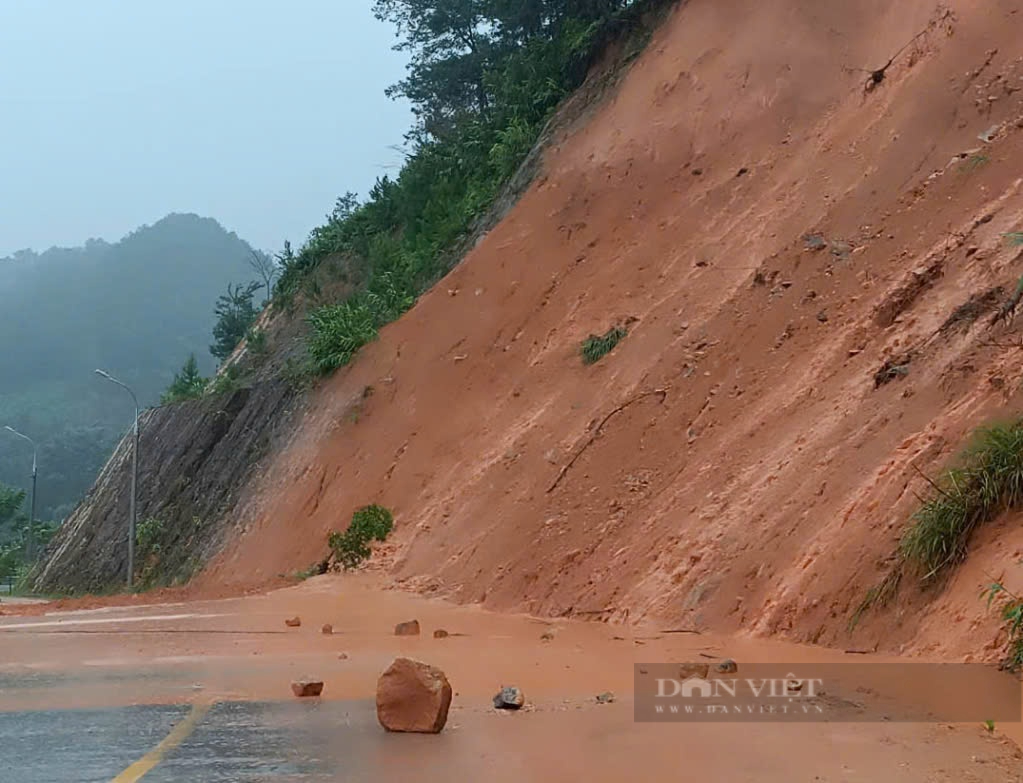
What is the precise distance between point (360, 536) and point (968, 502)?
12223 millimetres

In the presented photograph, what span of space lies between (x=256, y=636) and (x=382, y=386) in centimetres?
1255

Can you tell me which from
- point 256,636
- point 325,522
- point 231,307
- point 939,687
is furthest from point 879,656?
point 231,307

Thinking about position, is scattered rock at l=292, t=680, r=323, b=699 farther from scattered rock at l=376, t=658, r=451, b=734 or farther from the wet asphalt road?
scattered rock at l=376, t=658, r=451, b=734

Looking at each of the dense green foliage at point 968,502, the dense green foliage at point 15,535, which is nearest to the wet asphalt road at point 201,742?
the dense green foliage at point 968,502

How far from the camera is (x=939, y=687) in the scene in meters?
7.09

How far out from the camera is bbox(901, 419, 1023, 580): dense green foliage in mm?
9016

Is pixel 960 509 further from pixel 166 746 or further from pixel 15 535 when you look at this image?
pixel 15 535

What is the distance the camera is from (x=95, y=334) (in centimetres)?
12681

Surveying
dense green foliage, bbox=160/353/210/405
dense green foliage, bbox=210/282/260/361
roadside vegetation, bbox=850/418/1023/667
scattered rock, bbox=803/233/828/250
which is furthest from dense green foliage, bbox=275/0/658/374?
roadside vegetation, bbox=850/418/1023/667

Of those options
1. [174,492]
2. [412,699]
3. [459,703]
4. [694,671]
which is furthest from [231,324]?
[412,699]

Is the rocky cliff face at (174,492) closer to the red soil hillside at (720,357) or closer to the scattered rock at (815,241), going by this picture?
the red soil hillside at (720,357)

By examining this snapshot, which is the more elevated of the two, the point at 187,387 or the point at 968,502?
the point at 187,387

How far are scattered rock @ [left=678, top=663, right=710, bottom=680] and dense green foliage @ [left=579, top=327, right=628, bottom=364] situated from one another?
1149 cm

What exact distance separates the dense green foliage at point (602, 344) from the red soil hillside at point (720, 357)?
0.93 ft
